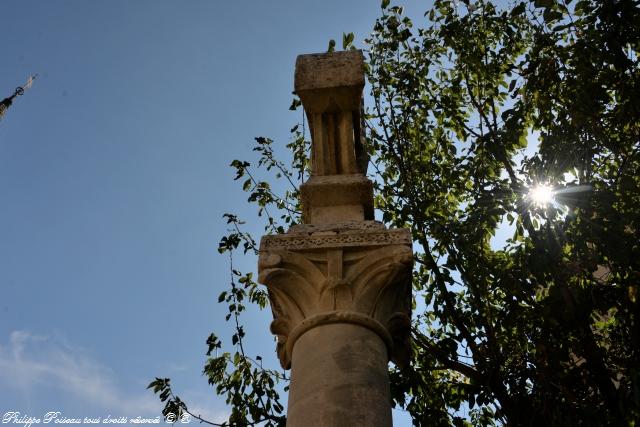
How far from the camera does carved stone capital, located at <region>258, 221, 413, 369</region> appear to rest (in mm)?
4055

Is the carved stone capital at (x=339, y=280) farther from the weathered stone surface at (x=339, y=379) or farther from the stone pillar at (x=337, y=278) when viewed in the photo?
the weathered stone surface at (x=339, y=379)

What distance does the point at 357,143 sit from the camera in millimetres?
5328

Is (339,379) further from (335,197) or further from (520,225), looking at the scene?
(520,225)

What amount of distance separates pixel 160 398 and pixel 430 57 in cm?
679

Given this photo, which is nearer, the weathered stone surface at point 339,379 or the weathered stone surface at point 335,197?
the weathered stone surface at point 339,379

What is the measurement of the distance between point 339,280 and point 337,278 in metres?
0.03

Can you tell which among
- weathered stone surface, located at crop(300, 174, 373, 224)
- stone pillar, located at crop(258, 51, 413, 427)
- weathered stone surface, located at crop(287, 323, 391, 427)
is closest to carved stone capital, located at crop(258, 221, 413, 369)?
stone pillar, located at crop(258, 51, 413, 427)

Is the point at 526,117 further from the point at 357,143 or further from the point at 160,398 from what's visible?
the point at 160,398

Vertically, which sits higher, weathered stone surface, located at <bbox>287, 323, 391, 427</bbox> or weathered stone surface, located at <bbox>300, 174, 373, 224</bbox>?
weathered stone surface, located at <bbox>300, 174, 373, 224</bbox>

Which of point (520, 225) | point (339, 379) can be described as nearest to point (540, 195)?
point (520, 225)

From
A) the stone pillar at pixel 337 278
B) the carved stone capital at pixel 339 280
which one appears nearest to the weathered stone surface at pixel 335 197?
the stone pillar at pixel 337 278

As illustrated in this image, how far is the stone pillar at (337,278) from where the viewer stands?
354cm

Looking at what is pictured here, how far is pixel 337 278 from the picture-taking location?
4164 mm

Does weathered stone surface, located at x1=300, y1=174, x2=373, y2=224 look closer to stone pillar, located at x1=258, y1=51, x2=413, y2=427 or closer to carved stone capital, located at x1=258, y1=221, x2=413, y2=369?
stone pillar, located at x1=258, y1=51, x2=413, y2=427
